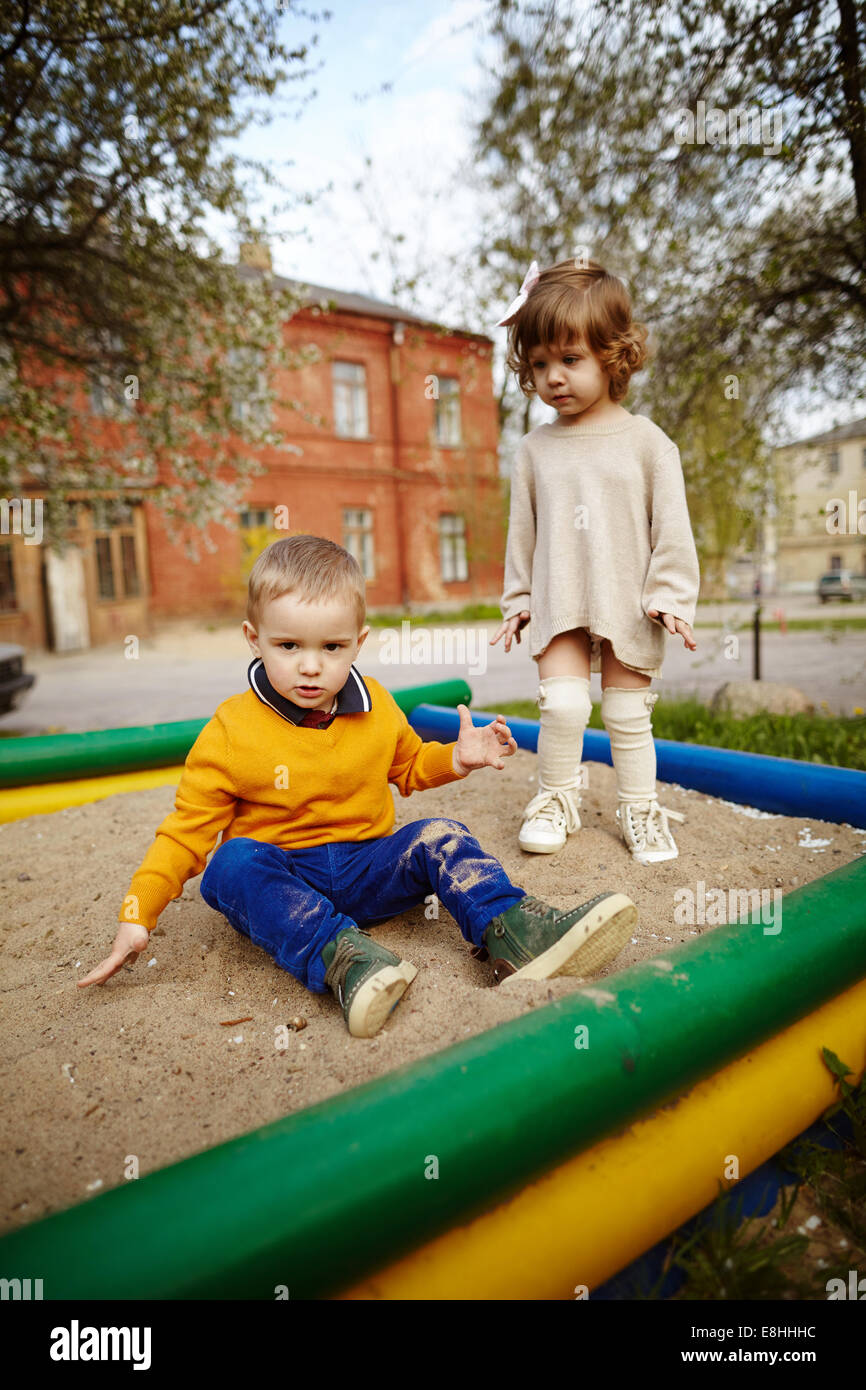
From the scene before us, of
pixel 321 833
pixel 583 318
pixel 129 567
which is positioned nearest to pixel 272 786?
pixel 321 833

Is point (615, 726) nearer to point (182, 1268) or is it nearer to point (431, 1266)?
point (431, 1266)

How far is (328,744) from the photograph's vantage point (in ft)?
6.07

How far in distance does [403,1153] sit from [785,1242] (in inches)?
26.0

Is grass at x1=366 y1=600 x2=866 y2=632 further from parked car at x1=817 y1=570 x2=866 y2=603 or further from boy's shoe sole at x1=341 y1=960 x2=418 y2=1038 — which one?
boy's shoe sole at x1=341 y1=960 x2=418 y2=1038

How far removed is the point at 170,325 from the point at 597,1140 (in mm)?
6499

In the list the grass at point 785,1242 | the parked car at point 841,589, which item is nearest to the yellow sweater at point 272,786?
the grass at point 785,1242

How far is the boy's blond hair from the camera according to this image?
1.73 metres

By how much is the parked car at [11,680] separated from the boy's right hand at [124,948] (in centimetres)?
601

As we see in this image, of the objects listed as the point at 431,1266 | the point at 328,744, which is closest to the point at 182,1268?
the point at 431,1266

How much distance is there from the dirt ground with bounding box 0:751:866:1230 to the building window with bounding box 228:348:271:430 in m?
4.88

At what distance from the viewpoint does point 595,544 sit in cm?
236

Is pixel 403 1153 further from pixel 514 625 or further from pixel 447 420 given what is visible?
pixel 447 420

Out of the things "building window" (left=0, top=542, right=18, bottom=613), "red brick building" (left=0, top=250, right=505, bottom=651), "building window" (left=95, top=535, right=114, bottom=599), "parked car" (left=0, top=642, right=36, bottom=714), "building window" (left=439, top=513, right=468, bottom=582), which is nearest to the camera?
"parked car" (left=0, top=642, right=36, bottom=714)

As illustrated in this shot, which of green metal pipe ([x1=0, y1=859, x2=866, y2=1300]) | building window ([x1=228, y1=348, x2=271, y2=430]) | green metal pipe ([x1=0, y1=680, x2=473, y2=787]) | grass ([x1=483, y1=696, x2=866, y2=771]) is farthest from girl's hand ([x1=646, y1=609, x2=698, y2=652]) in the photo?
building window ([x1=228, y1=348, x2=271, y2=430])
